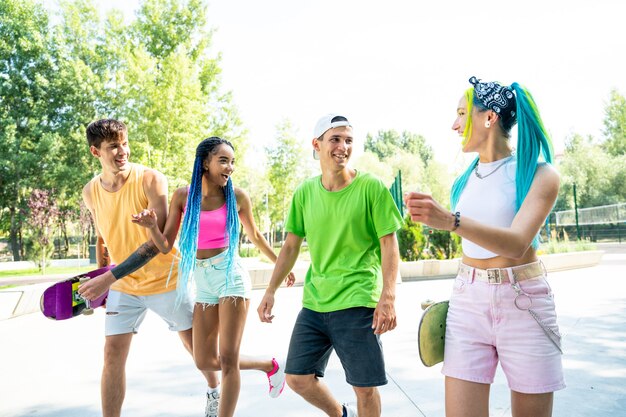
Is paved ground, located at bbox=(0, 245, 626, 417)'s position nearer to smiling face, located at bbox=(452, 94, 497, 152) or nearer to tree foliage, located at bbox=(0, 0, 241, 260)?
smiling face, located at bbox=(452, 94, 497, 152)

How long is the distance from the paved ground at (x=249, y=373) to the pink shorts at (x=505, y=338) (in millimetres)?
890

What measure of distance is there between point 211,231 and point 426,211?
229cm

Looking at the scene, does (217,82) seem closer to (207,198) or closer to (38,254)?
(38,254)

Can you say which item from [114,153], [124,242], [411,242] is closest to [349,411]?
[124,242]

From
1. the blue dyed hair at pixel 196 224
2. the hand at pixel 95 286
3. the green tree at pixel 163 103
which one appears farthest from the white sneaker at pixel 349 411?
the green tree at pixel 163 103

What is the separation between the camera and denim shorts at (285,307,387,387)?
304 cm

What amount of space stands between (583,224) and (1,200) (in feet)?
125

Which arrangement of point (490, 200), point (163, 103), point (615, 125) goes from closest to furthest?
1. point (490, 200)
2. point (163, 103)
3. point (615, 125)

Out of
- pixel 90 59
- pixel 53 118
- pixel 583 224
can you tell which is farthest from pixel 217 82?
pixel 583 224

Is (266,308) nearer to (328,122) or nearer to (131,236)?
(131,236)

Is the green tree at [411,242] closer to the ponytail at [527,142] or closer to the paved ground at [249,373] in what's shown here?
the paved ground at [249,373]

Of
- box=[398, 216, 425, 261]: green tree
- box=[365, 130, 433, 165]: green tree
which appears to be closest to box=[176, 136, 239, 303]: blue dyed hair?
box=[398, 216, 425, 261]: green tree

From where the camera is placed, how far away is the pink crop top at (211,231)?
3.93 meters

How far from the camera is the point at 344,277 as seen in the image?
3125 millimetres
